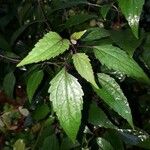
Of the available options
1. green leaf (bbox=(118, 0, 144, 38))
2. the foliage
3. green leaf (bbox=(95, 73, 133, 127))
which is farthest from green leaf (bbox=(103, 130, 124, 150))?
green leaf (bbox=(118, 0, 144, 38))

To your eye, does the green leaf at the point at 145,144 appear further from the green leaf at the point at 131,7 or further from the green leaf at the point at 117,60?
the green leaf at the point at 131,7

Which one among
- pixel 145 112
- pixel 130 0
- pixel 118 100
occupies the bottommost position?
pixel 145 112

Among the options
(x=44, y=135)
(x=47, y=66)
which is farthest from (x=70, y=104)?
(x=44, y=135)

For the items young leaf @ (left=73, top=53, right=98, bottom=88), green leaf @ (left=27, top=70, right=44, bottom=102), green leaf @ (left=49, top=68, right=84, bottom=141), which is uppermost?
young leaf @ (left=73, top=53, right=98, bottom=88)

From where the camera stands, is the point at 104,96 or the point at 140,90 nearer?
the point at 104,96

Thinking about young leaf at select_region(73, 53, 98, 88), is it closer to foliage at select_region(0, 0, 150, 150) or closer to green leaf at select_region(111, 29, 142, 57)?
foliage at select_region(0, 0, 150, 150)

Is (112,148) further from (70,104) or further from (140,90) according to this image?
(140,90)

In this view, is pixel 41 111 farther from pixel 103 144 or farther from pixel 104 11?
pixel 104 11
